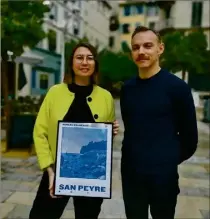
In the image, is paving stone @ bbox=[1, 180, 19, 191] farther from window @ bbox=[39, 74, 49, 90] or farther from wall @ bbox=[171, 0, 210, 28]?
wall @ bbox=[171, 0, 210, 28]

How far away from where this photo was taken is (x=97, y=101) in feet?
8.37

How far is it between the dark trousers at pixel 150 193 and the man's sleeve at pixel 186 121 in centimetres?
20

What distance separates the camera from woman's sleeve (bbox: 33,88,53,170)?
2502 mm

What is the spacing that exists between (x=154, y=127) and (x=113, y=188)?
3.52 metres

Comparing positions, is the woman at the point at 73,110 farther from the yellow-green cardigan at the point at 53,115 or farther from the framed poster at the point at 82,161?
the framed poster at the point at 82,161

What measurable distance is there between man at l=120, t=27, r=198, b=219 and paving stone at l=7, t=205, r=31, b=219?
7.49ft

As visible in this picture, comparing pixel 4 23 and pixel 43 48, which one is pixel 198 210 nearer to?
pixel 4 23

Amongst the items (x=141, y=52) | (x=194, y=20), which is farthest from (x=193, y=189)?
(x=194, y=20)

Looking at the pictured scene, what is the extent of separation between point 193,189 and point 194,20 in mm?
29693

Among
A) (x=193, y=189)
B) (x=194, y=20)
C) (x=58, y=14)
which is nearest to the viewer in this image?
(x=193, y=189)

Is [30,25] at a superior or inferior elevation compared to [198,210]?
superior

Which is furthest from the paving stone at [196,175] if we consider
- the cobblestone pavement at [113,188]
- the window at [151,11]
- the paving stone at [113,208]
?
the window at [151,11]

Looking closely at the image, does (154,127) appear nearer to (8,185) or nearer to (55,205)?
(55,205)

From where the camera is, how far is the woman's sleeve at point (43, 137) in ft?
8.21
